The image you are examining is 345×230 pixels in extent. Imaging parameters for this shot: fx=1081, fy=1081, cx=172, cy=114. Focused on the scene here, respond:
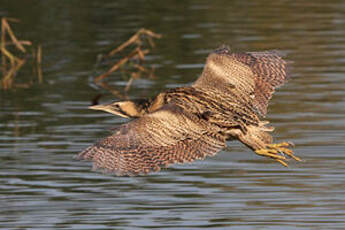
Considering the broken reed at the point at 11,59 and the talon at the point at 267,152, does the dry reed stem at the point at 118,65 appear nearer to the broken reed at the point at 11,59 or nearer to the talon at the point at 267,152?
the broken reed at the point at 11,59

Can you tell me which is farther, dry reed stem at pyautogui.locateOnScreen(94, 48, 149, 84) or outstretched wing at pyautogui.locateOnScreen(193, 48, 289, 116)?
dry reed stem at pyautogui.locateOnScreen(94, 48, 149, 84)

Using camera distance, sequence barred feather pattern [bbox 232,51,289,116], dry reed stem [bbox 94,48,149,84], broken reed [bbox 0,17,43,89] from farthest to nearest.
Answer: broken reed [bbox 0,17,43,89] → dry reed stem [bbox 94,48,149,84] → barred feather pattern [bbox 232,51,289,116]

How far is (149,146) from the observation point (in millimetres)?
8609

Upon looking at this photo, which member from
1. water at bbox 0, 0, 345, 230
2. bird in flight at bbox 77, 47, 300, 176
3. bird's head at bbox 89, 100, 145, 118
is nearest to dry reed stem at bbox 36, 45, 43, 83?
water at bbox 0, 0, 345, 230

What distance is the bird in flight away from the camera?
8.56 m

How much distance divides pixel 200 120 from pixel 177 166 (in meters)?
3.61

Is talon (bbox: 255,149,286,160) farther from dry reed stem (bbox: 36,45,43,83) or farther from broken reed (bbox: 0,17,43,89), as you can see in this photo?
dry reed stem (bbox: 36,45,43,83)

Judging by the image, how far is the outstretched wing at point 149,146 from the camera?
8.52m

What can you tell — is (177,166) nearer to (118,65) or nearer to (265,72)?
(265,72)

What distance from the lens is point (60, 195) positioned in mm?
11469

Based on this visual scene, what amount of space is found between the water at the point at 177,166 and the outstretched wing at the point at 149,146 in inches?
62.5

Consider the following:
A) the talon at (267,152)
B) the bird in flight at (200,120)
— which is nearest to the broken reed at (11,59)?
the bird in flight at (200,120)

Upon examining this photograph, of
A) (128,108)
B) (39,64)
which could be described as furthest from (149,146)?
(39,64)

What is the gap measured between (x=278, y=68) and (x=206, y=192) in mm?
1770
